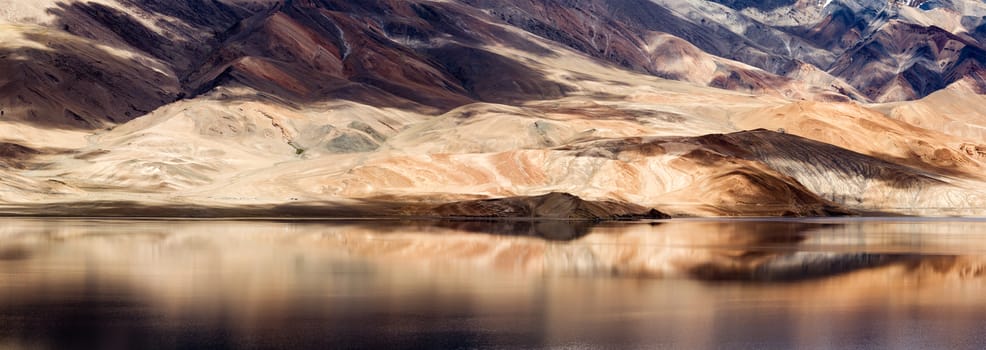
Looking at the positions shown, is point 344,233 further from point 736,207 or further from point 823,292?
point 736,207

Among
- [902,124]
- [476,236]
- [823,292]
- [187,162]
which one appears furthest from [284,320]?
[902,124]

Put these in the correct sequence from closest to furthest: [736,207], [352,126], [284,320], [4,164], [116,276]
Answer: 1. [284,320]
2. [116,276]
3. [736,207]
4. [4,164]
5. [352,126]

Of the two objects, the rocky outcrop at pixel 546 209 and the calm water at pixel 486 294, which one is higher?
the rocky outcrop at pixel 546 209

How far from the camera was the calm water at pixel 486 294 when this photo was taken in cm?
2795

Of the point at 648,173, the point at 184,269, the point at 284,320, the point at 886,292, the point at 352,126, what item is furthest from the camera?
the point at 352,126

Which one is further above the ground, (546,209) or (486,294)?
(546,209)

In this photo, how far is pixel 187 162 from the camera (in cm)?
15562

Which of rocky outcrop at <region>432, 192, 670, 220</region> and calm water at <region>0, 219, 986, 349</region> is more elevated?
rocky outcrop at <region>432, 192, 670, 220</region>

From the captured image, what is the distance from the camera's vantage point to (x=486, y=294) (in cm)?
3666

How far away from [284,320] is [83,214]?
8728cm

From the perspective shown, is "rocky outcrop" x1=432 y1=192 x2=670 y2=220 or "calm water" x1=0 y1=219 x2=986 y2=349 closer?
"calm water" x1=0 y1=219 x2=986 y2=349

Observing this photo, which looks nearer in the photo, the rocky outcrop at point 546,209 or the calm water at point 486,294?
the calm water at point 486,294

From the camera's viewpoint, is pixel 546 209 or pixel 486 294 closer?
pixel 486 294

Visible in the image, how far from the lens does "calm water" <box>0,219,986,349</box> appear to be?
91.7 ft
